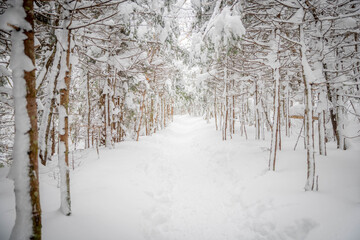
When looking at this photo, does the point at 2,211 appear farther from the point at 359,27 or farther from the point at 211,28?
the point at 359,27

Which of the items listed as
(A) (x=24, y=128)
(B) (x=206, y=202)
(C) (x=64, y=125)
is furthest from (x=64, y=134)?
(B) (x=206, y=202)

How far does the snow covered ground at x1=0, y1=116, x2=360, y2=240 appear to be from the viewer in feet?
10.4

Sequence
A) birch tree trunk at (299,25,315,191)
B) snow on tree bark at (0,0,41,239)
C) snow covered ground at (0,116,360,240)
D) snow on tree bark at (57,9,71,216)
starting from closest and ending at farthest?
snow on tree bark at (0,0,41,239)
snow covered ground at (0,116,360,240)
snow on tree bark at (57,9,71,216)
birch tree trunk at (299,25,315,191)

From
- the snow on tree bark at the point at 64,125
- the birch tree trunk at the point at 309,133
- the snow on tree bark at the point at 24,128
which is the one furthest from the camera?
the birch tree trunk at the point at 309,133

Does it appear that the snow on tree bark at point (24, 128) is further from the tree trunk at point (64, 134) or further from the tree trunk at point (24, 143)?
the tree trunk at point (64, 134)

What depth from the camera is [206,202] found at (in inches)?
204

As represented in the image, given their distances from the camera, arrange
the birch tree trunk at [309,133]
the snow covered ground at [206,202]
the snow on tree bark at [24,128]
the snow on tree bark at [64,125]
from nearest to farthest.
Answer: the snow on tree bark at [24,128], the snow covered ground at [206,202], the snow on tree bark at [64,125], the birch tree trunk at [309,133]

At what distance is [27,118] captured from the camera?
229 cm

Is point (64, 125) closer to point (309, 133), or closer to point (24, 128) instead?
point (24, 128)

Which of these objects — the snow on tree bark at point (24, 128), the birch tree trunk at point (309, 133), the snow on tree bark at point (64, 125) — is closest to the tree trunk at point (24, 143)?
the snow on tree bark at point (24, 128)

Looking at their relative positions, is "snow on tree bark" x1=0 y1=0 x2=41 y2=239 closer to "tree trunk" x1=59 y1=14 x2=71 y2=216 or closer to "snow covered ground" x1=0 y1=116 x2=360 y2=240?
"snow covered ground" x1=0 y1=116 x2=360 y2=240

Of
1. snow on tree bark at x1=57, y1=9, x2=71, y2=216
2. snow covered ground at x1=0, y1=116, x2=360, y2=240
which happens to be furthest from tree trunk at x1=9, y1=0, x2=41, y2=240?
snow on tree bark at x1=57, y1=9, x2=71, y2=216

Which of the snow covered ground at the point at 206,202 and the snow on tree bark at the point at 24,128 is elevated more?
the snow on tree bark at the point at 24,128

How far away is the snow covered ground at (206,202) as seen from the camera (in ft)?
10.4
